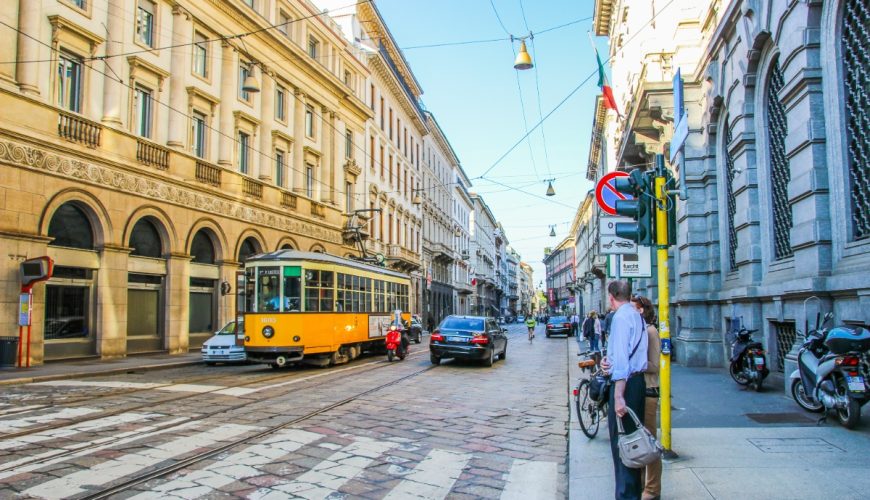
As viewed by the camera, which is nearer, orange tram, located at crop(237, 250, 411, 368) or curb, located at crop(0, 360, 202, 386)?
curb, located at crop(0, 360, 202, 386)

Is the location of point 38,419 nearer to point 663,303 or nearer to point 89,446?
point 89,446

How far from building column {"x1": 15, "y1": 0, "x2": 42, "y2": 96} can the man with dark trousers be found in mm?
17624

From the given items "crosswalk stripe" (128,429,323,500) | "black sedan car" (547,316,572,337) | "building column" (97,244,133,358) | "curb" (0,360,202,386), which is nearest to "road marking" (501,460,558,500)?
"crosswalk stripe" (128,429,323,500)

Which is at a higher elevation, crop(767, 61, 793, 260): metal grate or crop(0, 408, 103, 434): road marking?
crop(767, 61, 793, 260): metal grate

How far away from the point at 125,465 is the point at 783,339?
10219 mm

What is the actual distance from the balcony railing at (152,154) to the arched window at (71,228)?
2.93m

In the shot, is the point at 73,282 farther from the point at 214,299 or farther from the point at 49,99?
the point at 214,299

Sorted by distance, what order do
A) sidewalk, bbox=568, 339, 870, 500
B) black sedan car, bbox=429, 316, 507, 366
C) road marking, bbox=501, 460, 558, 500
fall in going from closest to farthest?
sidewalk, bbox=568, 339, 870, 500 → road marking, bbox=501, 460, 558, 500 → black sedan car, bbox=429, 316, 507, 366

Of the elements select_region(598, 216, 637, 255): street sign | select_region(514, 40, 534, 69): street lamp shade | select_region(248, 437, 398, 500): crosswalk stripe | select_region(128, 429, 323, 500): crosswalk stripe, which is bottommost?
select_region(248, 437, 398, 500): crosswalk stripe

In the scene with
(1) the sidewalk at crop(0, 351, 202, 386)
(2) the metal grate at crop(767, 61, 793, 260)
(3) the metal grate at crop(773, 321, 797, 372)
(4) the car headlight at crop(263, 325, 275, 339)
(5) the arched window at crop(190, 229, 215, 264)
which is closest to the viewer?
(3) the metal grate at crop(773, 321, 797, 372)

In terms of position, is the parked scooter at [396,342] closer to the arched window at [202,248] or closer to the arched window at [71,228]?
the arched window at [202,248]

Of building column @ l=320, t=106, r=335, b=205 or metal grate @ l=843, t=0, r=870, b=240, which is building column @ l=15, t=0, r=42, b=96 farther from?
building column @ l=320, t=106, r=335, b=205

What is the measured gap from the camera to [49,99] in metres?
17.9

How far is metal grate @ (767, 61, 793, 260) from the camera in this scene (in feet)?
38.1
